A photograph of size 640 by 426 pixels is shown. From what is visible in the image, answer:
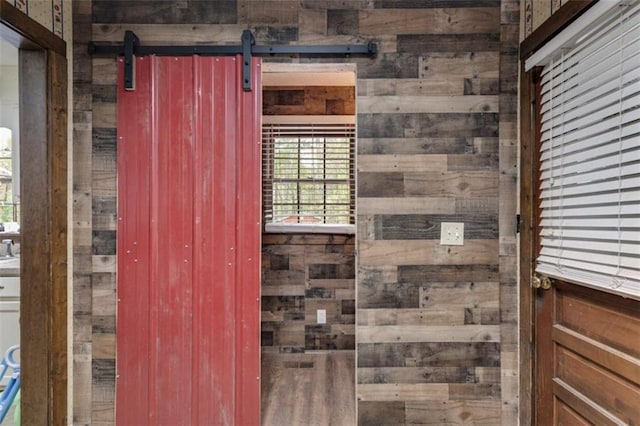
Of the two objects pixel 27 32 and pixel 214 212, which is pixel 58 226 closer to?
pixel 214 212

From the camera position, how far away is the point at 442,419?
1.84m

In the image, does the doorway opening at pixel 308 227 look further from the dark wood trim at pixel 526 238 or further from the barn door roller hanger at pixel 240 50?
the dark wood trim at pixel 526 238

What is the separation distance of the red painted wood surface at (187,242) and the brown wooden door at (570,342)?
1.40m

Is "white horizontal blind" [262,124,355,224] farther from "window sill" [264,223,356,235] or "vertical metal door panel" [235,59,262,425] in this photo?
"vertical metal door panel" [235,59,262,425]

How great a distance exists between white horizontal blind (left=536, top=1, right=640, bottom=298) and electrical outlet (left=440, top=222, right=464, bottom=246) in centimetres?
→ 37

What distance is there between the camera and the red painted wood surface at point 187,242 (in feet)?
5.97

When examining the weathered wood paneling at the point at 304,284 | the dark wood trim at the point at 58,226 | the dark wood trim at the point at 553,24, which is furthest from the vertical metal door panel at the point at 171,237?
the dark wood trim at the point at 553,24

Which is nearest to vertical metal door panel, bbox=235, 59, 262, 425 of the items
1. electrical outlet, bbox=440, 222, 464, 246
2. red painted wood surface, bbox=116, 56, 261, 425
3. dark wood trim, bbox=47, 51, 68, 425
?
red painted wood surface, bbox=116, 56, 261, 425

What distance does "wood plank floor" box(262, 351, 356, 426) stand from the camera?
216 centimetres

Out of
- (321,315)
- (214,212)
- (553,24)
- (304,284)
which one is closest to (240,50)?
(214,212)

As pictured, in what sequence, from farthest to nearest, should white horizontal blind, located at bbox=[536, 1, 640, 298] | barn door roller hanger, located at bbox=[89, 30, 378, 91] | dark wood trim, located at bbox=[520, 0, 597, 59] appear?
barn door roller hanger, located at bbox=[89, 30, 378, 91] → dark wood trim, located at bbox=[520, 0, 597, 59] → white horizontal blind, located at bbox=[536, 1, 640, 298]

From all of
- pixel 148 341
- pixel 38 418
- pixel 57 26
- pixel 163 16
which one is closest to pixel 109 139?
pixel 57 26

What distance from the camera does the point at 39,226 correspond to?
1686mm

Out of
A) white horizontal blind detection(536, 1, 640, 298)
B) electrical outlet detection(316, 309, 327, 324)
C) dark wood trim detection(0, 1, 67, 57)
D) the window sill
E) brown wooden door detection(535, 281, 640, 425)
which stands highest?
dark wood trim detection(0, 1, 67, 57)
